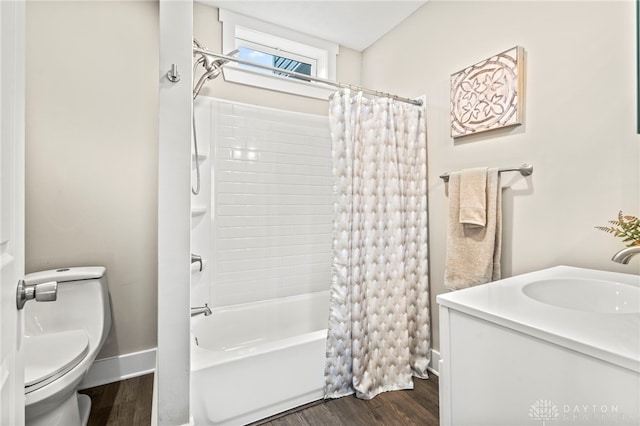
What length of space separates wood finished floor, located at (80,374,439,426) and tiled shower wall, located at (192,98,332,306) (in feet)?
2.12

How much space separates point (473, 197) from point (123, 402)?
2.24 metres

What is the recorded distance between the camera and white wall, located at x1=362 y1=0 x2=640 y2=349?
4.17 ft

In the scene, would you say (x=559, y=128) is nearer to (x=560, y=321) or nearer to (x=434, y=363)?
(x=560, y=321)

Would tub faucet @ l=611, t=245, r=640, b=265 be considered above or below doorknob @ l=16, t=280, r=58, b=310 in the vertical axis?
above

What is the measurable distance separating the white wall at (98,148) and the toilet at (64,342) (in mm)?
185

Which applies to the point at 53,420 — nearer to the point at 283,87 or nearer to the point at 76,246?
the point at 76,246

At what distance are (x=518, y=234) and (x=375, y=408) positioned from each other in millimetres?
1184

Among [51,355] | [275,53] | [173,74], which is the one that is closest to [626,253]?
[173,74]

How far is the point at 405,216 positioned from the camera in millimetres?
2012

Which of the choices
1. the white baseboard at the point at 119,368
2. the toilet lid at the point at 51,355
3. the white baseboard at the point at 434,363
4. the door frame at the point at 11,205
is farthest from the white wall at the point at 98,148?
the white baseboard at the point at 434,363

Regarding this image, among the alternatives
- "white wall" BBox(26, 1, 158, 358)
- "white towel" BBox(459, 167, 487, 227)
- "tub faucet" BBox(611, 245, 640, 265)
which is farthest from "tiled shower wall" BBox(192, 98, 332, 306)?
"tub faucet" BBox(611, 245, 640, 265)

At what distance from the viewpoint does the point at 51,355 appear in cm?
137

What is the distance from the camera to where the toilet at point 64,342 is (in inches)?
49.5

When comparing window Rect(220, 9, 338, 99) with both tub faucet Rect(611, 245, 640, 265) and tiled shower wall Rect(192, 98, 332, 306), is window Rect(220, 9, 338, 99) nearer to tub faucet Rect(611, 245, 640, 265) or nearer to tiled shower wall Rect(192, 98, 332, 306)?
tiled shower wall Rect(192, 98, 332, 306)
